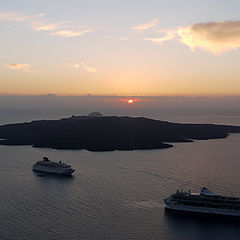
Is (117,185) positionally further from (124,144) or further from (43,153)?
(124,144)

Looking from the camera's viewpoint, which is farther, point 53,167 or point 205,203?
point 53,167

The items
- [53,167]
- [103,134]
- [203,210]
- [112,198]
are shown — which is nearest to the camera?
[203,210]

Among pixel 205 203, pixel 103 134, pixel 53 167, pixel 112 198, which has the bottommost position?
pixel 112 198

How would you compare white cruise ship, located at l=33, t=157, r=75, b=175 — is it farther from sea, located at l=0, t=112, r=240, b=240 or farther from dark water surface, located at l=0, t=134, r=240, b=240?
dark water surface, located at l=0, t=134, r=240, b=240

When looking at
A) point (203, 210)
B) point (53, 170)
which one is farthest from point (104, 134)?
point (203, 210)

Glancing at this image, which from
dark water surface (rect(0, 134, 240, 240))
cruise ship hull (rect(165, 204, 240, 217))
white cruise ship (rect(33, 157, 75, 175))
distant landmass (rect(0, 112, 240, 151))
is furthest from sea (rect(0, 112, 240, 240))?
distant landmass (rect(0, 112, 240, 151))

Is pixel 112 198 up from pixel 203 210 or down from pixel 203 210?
up

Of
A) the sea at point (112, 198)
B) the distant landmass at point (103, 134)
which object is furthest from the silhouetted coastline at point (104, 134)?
the sea at point (112, 198)

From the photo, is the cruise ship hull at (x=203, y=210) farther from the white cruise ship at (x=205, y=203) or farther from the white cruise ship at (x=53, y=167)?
the white cruise ship at (x=53, y=167)

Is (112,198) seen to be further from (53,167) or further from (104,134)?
(104,134)
